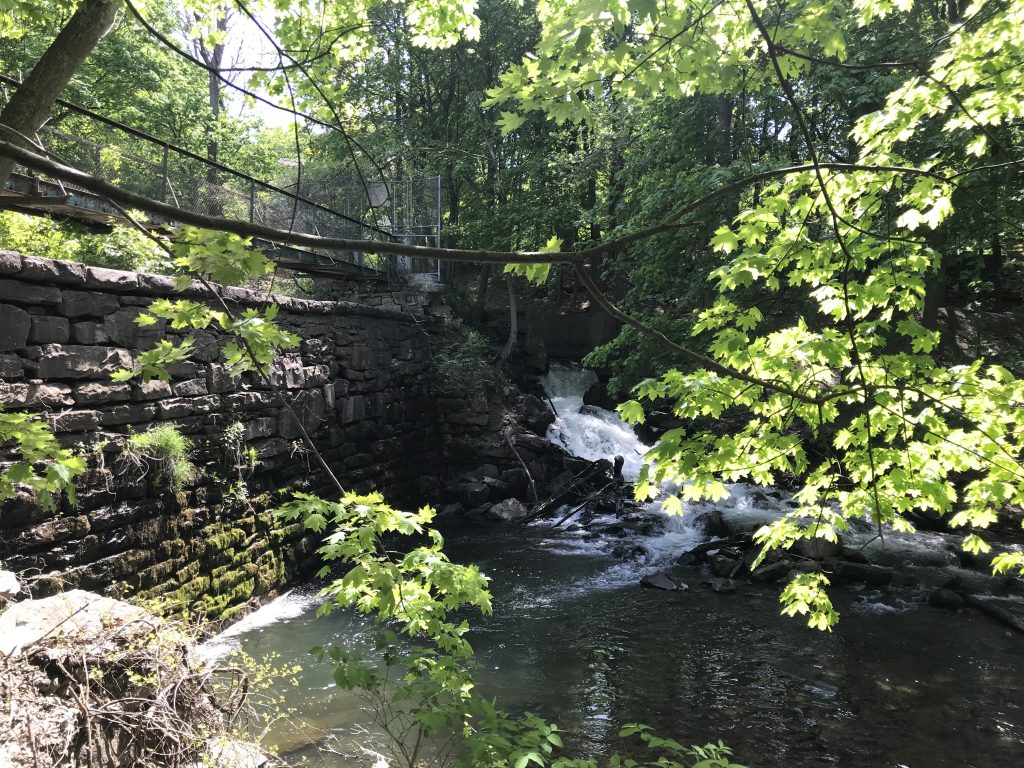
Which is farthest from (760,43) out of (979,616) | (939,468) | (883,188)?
(979,616)

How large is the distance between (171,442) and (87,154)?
10.9 feet

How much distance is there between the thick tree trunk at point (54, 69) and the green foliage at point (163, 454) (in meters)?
2.74

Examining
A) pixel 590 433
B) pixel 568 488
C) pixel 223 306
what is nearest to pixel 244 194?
pixel 568 488

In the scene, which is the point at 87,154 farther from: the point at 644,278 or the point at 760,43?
the point at 644,278

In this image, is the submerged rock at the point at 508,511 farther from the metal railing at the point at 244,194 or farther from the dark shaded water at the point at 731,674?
the metal railing at the point at 244,194

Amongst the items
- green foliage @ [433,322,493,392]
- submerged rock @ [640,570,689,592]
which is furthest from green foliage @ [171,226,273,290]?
green foliage @ [433,322,493,392]

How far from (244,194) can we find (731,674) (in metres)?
8.38

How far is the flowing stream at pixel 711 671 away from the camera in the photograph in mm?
4297

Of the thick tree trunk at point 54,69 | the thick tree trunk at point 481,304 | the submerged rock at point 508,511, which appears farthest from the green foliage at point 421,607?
the thick tree trunk at point 481,304

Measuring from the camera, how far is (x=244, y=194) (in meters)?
9.12

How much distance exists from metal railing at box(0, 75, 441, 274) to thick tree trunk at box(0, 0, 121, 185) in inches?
15.7

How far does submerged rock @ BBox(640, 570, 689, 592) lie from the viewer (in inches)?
285

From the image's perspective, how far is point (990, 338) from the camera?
11.1 meters

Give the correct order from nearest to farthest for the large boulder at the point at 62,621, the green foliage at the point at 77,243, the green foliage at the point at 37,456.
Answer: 1. the green foliage at the point at 37,456
2. the large boulder at the point at 62,621
3. the green foliage at the point at 77,243
